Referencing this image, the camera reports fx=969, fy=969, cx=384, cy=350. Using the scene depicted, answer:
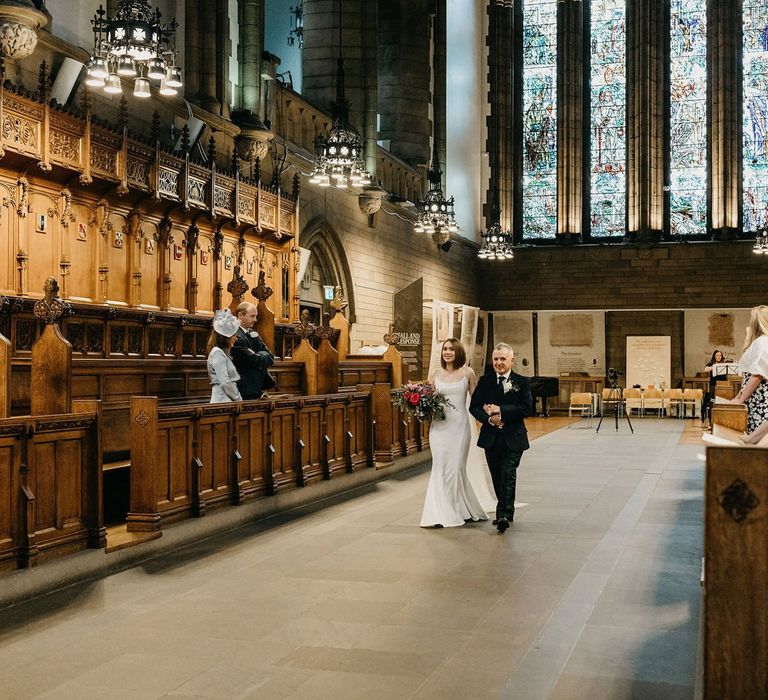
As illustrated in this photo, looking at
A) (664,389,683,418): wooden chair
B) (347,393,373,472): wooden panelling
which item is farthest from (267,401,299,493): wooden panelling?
(664,389,683,418): wooden chair

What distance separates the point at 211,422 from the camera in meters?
7.28

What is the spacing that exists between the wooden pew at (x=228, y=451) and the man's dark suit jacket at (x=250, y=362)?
0.78 feet

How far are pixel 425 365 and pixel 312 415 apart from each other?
13072mm

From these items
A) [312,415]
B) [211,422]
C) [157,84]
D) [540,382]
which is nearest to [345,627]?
[211,422]

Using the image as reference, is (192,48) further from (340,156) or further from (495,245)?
(495,245)

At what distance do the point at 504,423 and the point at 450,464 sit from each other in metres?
0.60

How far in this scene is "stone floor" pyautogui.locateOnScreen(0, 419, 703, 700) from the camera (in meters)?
3.78

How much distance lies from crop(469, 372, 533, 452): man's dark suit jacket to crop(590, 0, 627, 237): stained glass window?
20.3 meters

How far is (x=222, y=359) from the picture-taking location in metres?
7.70

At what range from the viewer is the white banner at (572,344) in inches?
1014

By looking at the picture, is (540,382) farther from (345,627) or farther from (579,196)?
(345,627)

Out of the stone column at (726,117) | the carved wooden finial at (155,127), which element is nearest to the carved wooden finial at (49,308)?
the carved wooden finial at (155,127)

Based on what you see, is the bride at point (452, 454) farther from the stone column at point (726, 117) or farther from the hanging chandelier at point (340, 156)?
the stone column at point (726, 117)

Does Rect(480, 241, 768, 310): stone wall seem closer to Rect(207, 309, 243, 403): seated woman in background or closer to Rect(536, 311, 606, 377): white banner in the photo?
Rect(536, 311, 606, 377): white banner
